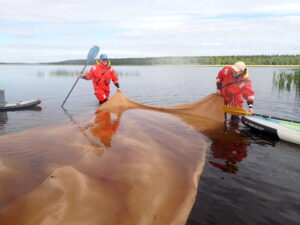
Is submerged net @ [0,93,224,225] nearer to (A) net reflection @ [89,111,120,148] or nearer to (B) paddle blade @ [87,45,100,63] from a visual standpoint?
(A) net reflection @ [89,111,120,148]

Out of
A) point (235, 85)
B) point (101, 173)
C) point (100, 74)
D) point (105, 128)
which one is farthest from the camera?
point (100, 74)

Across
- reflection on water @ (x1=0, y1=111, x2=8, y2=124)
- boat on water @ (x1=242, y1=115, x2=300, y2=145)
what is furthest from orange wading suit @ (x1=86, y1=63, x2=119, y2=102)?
boat on water @ (x1=242, y1=115, x2=300, y2=145)

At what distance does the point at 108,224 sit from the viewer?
2955 millimetres

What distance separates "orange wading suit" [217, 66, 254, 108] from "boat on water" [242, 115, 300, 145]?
618 millimetres

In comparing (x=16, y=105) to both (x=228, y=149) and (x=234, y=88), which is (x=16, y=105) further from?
(x=228, y=149)

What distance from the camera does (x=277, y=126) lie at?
24.5 feet

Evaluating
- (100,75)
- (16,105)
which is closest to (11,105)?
(16,105)

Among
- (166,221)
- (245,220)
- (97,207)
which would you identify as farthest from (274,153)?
(97,207)

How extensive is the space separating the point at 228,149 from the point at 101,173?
3.98m

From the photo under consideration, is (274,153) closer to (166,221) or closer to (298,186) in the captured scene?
(298,186)

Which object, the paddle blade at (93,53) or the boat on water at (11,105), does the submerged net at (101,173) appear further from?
the boat on water at (11,105)

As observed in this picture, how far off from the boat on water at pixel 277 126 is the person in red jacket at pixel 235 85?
0.40 m

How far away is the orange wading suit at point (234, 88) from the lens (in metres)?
8.38

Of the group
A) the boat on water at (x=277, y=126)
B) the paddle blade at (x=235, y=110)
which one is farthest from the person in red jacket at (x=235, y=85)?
the boat on water at (x=277, y=126)
